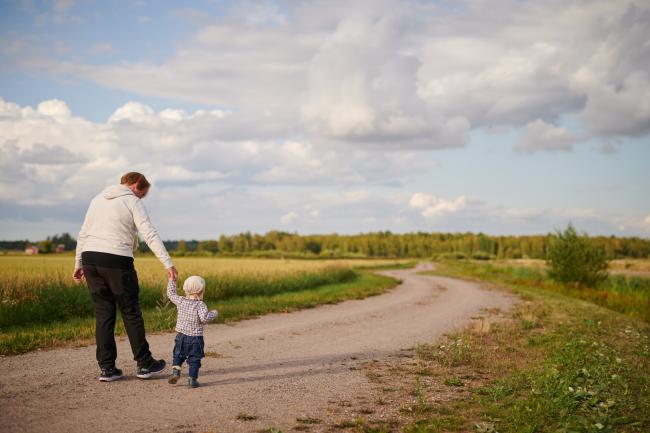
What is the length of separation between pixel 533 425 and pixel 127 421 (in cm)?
435

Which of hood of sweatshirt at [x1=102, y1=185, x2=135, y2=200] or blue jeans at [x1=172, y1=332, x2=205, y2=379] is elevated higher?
hood of sweatshirt at [x1=102, y1=185, x2=135, y2=200]

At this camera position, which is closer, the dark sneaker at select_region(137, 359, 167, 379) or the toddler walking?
the toddler walking

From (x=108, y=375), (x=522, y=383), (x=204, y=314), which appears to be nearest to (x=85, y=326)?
(x=108, y=375)

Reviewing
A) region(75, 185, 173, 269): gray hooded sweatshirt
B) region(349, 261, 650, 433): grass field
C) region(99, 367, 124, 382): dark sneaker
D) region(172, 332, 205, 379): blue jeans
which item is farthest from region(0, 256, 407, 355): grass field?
region(349, 261, 650, 433): grass field

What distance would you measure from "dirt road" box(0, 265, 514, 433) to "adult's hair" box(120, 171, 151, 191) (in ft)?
8.69

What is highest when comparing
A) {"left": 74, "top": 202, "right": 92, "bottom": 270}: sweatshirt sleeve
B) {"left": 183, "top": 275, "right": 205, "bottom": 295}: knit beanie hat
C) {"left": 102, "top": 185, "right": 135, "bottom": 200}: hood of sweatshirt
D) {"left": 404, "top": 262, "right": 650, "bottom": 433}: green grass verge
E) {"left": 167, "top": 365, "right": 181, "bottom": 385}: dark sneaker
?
{"left": 102, "top": 185, "right": 135, "bottom": 200}: hood of sweatshirt

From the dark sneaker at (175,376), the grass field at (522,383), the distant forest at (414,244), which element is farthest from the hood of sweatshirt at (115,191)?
the distant forest at (414,244)

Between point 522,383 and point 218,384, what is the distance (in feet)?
14.3

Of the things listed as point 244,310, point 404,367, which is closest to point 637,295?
point 244,310

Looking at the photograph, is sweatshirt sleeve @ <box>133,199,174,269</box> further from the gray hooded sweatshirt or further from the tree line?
the tree line

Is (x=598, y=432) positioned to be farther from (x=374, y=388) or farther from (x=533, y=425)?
(x=374, y=388)

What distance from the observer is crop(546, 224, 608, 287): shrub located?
33.4 m

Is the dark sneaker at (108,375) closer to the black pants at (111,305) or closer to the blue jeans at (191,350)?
the black pants at (111,305)

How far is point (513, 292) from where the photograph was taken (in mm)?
27734
